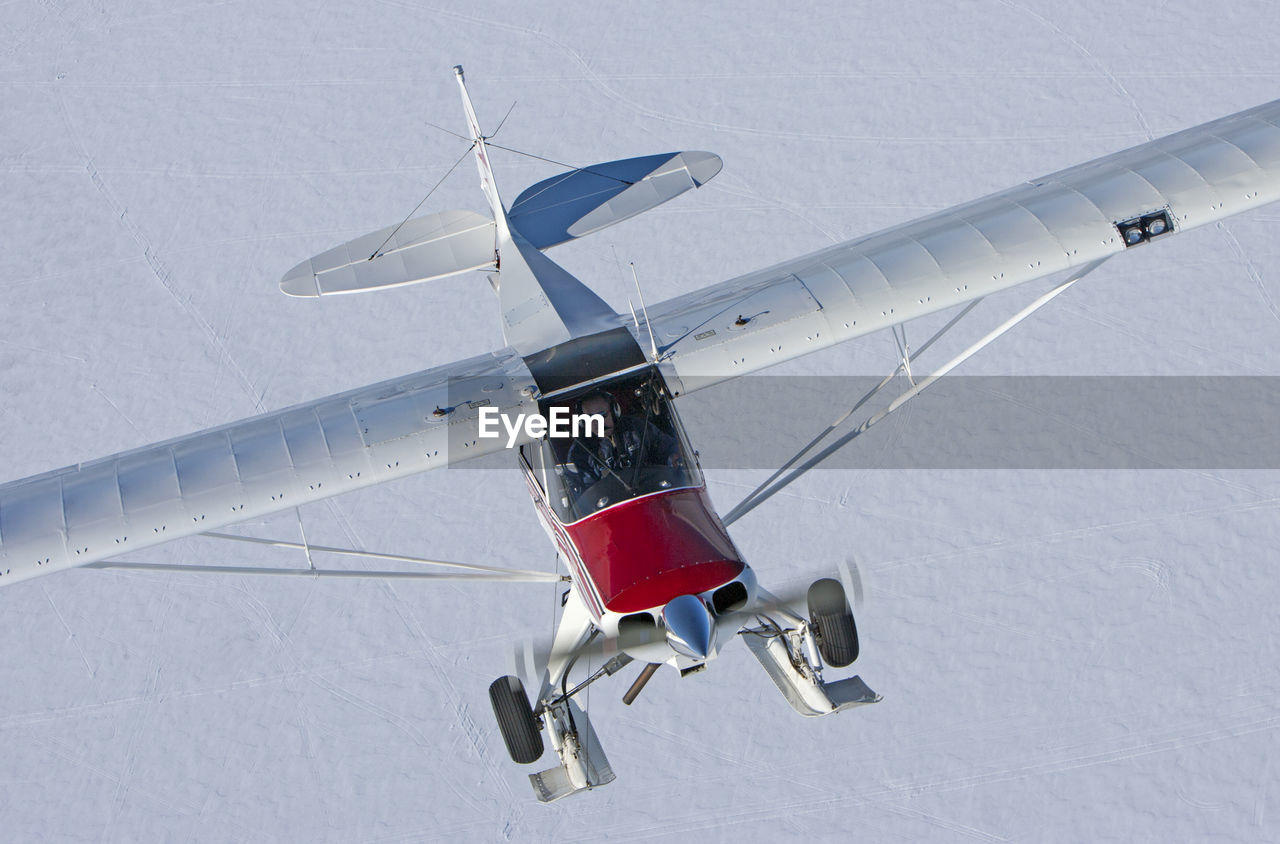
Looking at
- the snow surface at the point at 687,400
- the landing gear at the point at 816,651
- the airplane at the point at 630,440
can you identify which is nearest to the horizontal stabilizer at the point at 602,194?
the airplane at the point at 630,440

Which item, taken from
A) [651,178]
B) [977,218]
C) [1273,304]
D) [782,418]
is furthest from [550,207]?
[1273,304]

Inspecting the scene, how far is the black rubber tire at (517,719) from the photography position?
12.0m

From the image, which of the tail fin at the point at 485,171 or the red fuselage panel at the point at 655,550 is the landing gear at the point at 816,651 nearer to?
the red fuselage panel at the point at 655,550

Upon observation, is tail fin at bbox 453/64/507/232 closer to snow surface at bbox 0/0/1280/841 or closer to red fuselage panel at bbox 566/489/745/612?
snow surface at bbox 0/0/1280/841

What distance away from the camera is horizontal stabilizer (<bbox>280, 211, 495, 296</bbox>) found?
15562 mm

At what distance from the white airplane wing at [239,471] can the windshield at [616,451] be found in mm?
614

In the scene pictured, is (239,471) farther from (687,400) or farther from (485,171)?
(687,400)

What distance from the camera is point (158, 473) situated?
1241 centimetres

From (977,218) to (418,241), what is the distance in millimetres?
6641

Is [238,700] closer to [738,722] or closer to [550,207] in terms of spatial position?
[738,722]

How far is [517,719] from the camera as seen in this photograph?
12000mm

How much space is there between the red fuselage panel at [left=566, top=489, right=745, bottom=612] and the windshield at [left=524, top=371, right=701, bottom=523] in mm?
163

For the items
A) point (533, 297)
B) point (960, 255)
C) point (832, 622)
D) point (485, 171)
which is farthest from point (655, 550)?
point (485, 171)

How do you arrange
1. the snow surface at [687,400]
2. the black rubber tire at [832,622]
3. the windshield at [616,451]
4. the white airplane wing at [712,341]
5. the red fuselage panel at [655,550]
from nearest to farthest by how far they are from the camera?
the red fuselage panel at [655,550], the black rubber tire at [832,622], the windshield at [616,451], the white airplane wing at [712,341], the snow surface at [687,400]
